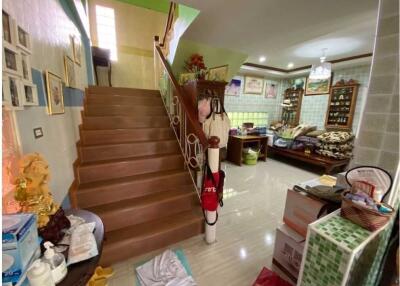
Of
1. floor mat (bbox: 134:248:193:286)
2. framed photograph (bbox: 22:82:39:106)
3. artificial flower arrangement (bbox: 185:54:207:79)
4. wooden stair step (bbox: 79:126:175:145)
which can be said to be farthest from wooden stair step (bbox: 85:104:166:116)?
floor mat (bbox: 134:248:193:286)

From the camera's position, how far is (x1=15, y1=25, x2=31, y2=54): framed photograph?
0.87m

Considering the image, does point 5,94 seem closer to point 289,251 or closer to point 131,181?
point 131,181

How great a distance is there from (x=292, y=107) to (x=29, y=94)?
19.6 ft

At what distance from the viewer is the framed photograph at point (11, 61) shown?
0.77 meters

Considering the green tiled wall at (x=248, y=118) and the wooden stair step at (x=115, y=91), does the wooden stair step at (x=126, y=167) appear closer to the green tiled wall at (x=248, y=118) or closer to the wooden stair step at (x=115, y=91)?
the wooden stair step at (x=115, y=91)

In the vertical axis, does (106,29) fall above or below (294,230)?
above

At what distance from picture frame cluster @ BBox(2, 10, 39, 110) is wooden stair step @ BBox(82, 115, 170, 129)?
1.47 m

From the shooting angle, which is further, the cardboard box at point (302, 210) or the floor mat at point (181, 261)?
the floor mat at point (181, 261)

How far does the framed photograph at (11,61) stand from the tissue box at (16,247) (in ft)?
2.12

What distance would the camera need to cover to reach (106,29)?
410cm

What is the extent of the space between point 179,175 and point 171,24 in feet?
7.63

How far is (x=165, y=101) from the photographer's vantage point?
309 centimetres

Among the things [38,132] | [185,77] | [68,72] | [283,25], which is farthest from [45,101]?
[283,25]

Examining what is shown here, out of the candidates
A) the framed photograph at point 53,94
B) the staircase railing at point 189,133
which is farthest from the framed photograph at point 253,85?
the framed photograph at point 53,94
